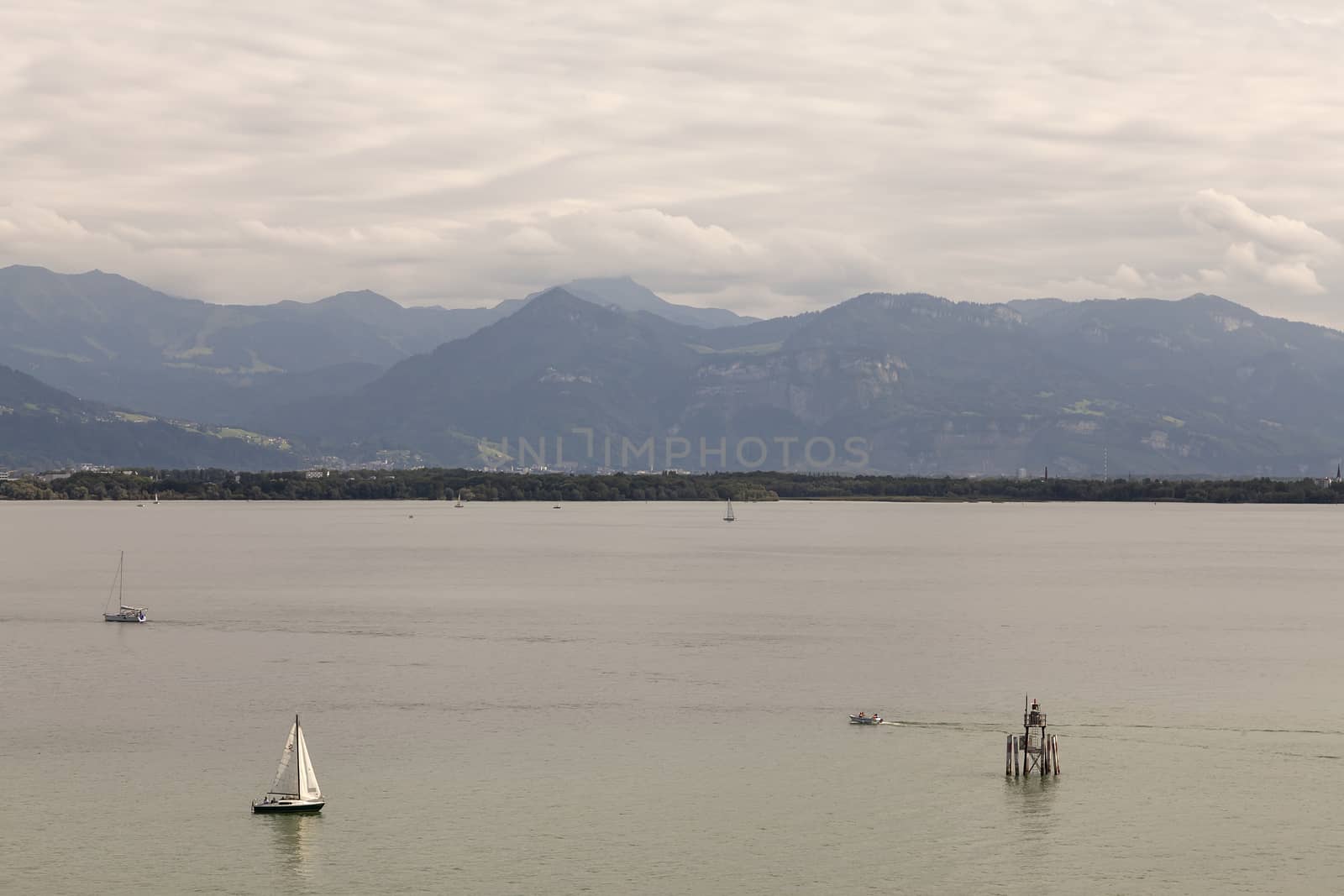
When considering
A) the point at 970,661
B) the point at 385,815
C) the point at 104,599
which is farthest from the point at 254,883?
the point at 104,599

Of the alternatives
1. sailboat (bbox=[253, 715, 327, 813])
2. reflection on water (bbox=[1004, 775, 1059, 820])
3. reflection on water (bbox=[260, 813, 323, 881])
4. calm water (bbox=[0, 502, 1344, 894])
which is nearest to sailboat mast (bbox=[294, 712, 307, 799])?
sailboat (bbox=[253, 715, 327, 813])

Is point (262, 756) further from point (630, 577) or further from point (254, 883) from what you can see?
point (630, 577)

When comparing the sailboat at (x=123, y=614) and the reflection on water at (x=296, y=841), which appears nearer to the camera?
the reflection on water at (x=296, y=841)

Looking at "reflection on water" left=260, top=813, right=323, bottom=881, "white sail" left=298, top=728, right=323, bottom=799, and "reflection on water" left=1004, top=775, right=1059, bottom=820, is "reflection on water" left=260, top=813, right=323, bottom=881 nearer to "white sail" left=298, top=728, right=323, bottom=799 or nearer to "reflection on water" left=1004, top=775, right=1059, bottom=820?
"white sail" left=298, top=728, right=323, bottom=799

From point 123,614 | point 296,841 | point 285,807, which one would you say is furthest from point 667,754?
point 123,614

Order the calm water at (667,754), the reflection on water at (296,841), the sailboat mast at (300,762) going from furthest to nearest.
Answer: the sailboat mast at (300,762), the calm water at (667,754), the reflection on water at (296,841)

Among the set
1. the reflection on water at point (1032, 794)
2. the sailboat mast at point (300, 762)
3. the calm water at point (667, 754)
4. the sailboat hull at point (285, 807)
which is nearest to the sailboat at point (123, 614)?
the calm water at point (667, 754)

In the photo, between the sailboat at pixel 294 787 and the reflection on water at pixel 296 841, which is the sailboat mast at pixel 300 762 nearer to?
the sailboat at pixel 294 787
